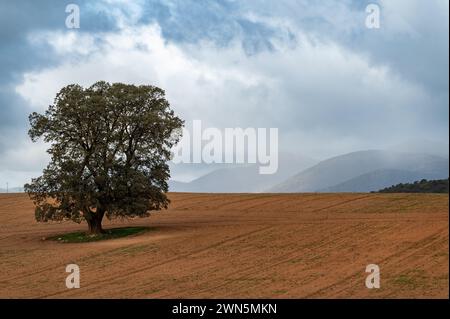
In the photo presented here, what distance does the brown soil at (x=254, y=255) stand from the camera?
31625 mm

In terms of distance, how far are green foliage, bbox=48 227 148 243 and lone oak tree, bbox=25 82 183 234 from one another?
5.18ft

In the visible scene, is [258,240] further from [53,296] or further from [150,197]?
[53,296]

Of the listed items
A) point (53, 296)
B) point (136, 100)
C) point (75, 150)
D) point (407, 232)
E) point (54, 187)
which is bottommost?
point (53, 296)

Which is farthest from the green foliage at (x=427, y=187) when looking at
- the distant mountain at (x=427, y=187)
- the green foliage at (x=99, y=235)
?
the green foliage at (x=99, y=235)

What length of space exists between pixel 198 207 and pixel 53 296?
1798 inches

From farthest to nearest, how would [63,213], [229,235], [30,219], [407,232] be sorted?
[30,219], [63,213], [229,235], [407,232]

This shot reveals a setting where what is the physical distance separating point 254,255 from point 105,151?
19522 millimetres

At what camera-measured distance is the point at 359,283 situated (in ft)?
102

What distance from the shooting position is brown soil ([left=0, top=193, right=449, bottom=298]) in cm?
3162

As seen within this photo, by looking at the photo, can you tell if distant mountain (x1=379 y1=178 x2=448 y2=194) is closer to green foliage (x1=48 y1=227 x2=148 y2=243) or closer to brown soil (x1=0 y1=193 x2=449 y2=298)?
brown soil (x1=0 y1=193 x2=449 y2=298)

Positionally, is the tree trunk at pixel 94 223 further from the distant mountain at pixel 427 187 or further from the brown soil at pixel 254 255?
the distant mountain at pixel 427 187

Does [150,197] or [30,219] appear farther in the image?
[30,219]

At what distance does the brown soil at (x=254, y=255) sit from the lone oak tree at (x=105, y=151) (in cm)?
332
